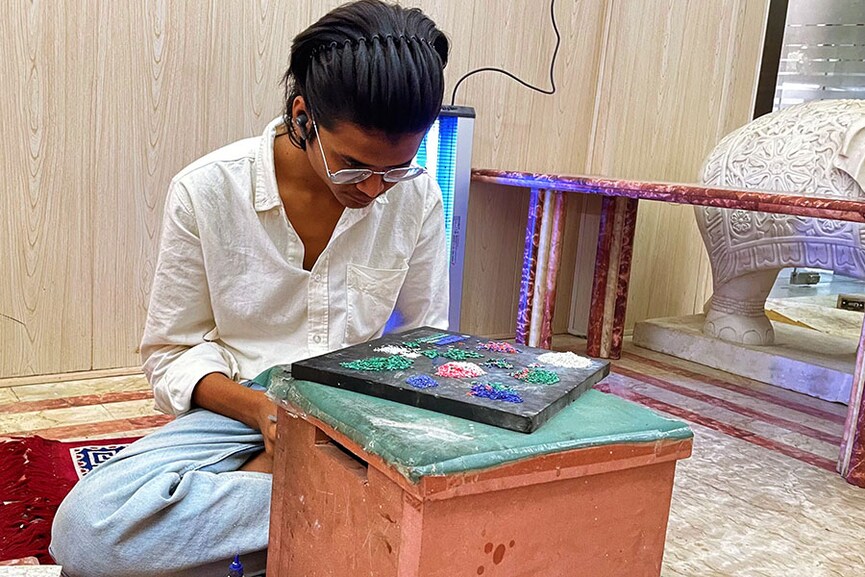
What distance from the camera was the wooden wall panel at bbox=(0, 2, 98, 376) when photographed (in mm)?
1872

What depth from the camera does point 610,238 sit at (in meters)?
2.74

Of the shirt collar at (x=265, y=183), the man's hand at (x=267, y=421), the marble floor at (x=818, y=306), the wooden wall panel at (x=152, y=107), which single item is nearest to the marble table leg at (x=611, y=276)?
the marble floor at (x=818, y=306)

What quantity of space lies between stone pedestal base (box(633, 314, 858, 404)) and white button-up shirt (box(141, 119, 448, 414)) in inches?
66.8

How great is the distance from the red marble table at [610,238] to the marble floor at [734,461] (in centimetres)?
17

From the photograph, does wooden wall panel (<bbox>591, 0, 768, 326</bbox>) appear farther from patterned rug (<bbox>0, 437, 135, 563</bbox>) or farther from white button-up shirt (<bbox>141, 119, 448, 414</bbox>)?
patterned rug (<bbox>0, 437, 135, 563</bbox>)

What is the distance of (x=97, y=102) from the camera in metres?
1.97

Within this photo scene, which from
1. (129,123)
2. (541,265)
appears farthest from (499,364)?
(541,265)

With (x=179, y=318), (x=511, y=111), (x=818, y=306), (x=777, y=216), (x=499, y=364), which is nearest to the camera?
(x=499, y=364)

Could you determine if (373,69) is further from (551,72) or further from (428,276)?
(551,72)

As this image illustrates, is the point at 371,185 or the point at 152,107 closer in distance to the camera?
the point at 371,185

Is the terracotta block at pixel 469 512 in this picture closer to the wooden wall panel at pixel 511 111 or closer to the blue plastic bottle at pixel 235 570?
the blue plastic bottle at pixel 235 570

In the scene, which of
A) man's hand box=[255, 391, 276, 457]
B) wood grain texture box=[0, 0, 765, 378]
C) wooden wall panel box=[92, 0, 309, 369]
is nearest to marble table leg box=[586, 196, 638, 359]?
wood grain texture box=[0, 0, 765, 378]

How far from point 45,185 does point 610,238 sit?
1.68 metres

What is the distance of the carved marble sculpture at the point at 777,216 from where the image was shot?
221cm
